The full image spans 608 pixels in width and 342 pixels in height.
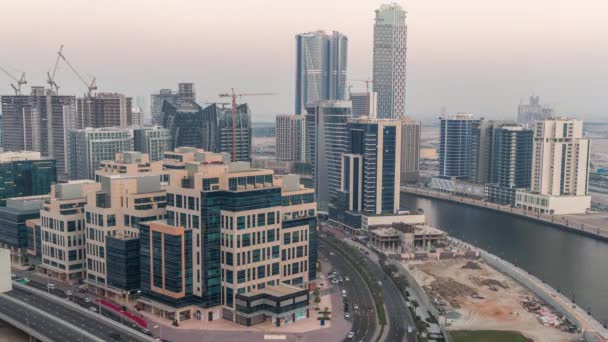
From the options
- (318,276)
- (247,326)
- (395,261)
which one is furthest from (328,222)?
(247,326)

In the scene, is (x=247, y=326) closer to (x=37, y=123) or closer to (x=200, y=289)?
(x=200, y=289)

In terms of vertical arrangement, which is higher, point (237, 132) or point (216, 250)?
point (237, 132)

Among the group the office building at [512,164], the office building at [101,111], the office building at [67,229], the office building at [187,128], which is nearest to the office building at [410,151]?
the office building at [512,164]

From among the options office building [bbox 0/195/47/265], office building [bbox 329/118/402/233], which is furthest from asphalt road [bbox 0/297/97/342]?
office building [bbox 329/118/402/233]

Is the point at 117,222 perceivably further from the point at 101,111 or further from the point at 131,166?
the point at 101,111

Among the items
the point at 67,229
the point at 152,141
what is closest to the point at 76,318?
the point at 67,229

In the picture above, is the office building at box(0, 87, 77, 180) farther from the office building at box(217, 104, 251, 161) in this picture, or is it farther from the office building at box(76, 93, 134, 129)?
the office building at box(217, 104, 251, 161)
